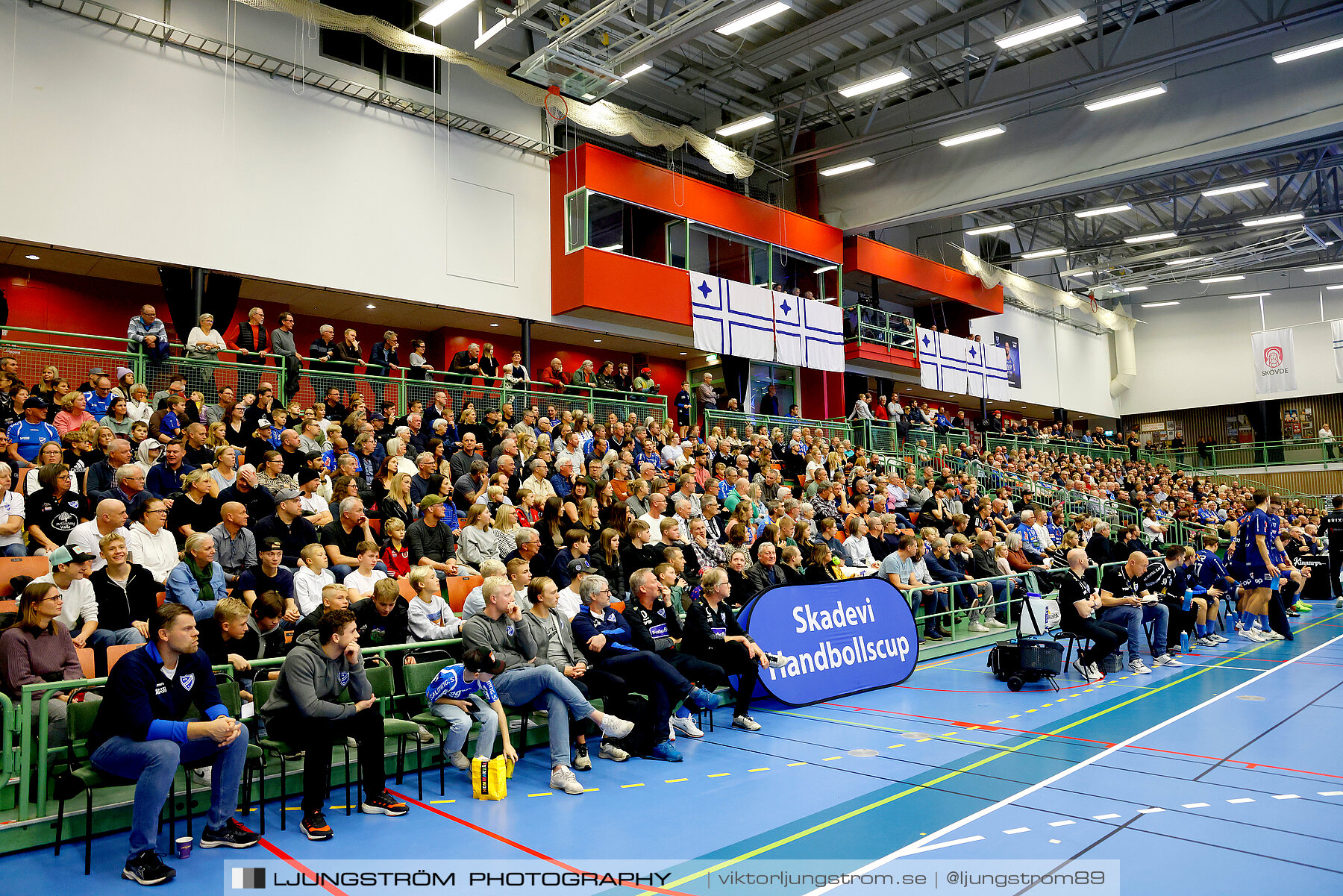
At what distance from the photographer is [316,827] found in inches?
190

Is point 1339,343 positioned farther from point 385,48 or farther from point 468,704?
point 468,704

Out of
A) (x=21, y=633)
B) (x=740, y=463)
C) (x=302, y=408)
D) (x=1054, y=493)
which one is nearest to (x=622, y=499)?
(x=740, y=463)

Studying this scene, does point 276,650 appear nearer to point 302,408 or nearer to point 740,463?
point 302,408

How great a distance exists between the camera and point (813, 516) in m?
14.0

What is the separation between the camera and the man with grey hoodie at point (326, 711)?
199 inches

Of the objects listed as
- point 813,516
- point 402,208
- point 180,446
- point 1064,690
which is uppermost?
point 402,208

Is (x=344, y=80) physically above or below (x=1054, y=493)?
above

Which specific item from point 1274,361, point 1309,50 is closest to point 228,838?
point 1309,50

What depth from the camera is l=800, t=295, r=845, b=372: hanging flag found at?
2183 cm

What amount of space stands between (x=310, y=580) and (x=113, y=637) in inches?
53.7

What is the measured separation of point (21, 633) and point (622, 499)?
290 inches

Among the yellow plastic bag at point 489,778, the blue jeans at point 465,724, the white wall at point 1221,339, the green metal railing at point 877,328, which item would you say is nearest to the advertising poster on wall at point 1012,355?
the green metal railing at point 877,328

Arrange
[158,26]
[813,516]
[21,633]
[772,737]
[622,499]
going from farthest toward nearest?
1. [813,516]
2. [158,26]
3. [622,499]
4. [772,737]
5. [21,633]

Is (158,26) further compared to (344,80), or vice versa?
(344,80)
